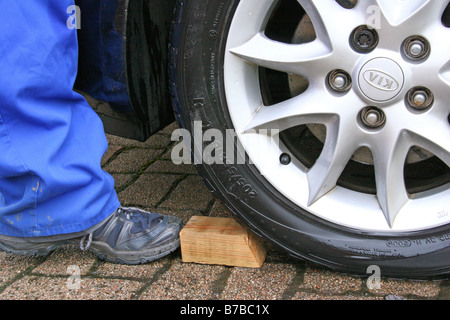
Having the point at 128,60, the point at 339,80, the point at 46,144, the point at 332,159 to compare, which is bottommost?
the point at 46,144

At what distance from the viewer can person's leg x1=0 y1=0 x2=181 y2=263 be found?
62.2 inches

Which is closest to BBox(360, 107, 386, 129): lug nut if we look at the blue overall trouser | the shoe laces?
the blue overall trouser

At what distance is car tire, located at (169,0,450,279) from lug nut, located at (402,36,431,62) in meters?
0.13

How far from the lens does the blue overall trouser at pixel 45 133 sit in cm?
158

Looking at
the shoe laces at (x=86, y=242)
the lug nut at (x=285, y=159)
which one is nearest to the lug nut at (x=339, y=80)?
the lug nut at (x=285, y=159)

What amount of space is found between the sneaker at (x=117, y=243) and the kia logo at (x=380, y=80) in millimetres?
810

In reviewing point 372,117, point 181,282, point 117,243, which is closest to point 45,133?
point 117,243

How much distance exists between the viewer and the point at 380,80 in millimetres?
1561

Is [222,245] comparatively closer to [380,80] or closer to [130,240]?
[130,240]

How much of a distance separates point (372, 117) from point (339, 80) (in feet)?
0.46

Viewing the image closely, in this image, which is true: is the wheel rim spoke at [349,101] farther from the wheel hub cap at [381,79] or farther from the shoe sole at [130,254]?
the shoe sole at [130,254]

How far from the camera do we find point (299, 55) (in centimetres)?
164

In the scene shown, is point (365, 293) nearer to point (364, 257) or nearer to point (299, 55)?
point (364, 257)

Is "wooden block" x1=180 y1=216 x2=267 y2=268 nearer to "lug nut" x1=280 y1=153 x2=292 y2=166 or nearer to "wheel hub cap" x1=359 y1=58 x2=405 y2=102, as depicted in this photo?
"lug nut" x1=280 y1=153 x2=292 y2=166
